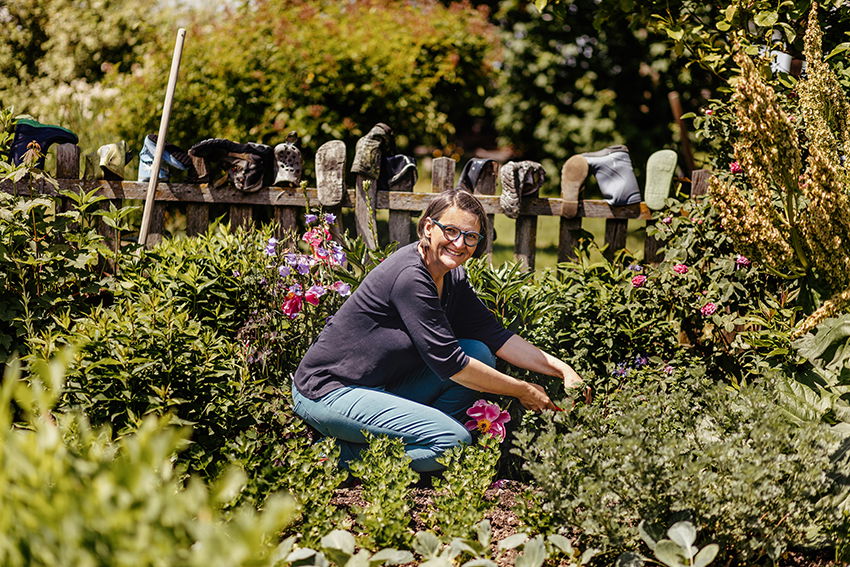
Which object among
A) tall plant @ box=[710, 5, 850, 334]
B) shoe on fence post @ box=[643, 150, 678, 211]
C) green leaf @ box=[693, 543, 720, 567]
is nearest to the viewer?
green leaf @ box=[693, 543, 720, 567]

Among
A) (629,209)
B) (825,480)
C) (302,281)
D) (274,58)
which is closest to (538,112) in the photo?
(274,58)

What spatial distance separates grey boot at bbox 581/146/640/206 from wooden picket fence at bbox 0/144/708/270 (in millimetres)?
65

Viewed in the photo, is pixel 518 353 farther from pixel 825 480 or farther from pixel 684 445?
pixel 825 480

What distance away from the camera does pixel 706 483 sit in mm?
2340

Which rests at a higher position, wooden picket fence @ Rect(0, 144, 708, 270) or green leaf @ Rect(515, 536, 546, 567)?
wooden picket fence @ Rect(0, 144, 708, 270)

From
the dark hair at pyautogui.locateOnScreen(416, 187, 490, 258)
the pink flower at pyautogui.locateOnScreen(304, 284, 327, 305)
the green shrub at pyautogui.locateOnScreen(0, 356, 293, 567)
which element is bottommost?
the pink flower at pyautogui.locateOnScreen(304, 284, 327, 305)

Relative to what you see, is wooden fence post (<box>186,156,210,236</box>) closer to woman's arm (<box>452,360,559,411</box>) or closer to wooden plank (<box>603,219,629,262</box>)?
woman's arm (<box>452,360,559,411</box>)

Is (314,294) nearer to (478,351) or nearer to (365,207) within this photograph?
(478,351)

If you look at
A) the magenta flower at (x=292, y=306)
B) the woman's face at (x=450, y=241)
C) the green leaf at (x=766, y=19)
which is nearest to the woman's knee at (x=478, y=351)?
the woman's face at (x=450, y=241)

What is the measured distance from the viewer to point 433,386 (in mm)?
3271

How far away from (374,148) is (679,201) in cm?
144

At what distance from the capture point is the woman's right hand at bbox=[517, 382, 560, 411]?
304cm

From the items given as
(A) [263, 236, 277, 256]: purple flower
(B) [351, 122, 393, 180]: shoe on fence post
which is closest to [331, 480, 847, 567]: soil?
(A) [263, 236, 277, 256]: purple flower

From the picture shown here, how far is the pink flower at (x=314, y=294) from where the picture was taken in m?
3.45
